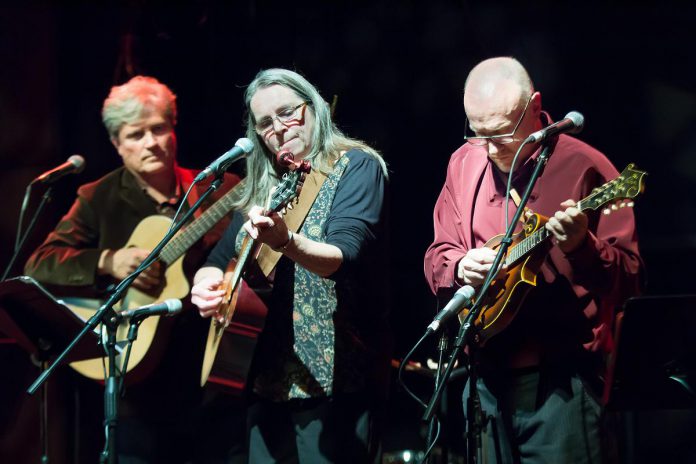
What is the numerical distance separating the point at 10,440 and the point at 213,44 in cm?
266

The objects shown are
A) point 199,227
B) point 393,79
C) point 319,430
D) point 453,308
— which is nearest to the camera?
point 453,308

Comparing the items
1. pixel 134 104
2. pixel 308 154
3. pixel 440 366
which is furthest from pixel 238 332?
pixel 134 104

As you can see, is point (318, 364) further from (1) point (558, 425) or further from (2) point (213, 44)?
(2) point (213, 44)

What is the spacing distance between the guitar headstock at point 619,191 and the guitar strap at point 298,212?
3.20ft

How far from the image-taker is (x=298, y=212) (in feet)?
10.9

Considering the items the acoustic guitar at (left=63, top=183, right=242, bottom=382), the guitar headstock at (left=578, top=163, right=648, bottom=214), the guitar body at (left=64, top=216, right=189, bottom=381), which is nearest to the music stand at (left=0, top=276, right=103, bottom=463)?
the acoustic guitar at (left=63, top=183, right=242, bottom=382)

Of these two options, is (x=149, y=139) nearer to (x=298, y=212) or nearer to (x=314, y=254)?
(x=298, y=212)

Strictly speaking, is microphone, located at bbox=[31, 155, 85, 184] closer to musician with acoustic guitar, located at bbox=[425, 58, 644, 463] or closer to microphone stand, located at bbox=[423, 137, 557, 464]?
musician with acoustic guitar, located at bbox=[425, 58, 644, 463]

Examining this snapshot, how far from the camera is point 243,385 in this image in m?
3.26

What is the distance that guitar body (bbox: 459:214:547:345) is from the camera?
9.89 feet

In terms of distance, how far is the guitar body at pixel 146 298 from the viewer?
430 centimetres

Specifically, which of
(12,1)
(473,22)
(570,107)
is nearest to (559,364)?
(570,107)

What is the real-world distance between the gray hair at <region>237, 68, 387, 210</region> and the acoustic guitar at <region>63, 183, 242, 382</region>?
528mm

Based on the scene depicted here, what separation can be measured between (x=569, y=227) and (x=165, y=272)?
2335 millimetres
